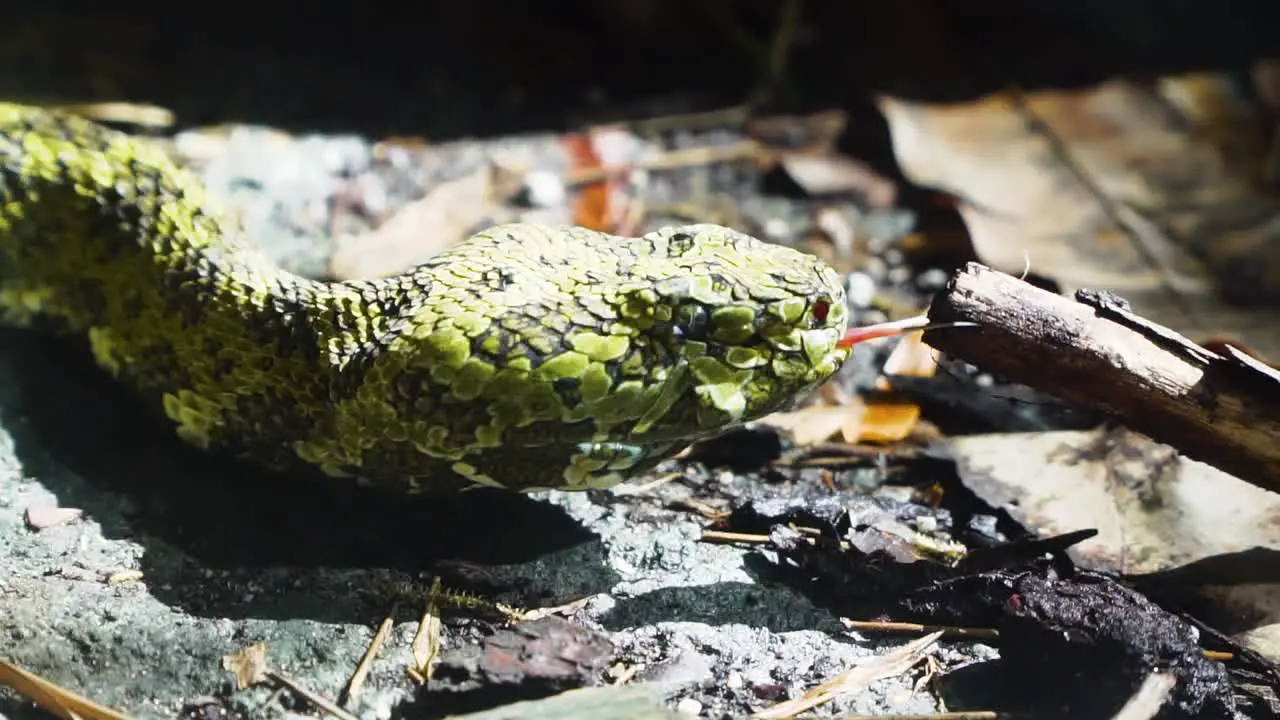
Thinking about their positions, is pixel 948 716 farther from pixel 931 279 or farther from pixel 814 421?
pixel 931 279

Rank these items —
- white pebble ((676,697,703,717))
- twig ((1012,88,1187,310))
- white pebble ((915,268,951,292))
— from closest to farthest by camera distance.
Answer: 1. white pebble ((676,697,703,717))
2. twig ((1012,88,1187,310))
3. white pebble ((915,268,951,292))

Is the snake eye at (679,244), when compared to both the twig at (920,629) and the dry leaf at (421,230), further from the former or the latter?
the dry leaf at (421,230)

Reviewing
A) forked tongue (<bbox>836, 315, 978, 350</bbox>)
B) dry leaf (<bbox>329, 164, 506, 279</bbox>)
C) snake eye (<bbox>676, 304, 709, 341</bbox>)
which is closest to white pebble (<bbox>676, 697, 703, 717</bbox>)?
snake eye (<bbox>676, 304, 709, 341</bbox>)

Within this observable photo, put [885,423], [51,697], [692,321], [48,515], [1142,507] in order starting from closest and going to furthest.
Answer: [51,697] → [692,321] → [48,515] → [1142,507] → [885,423]

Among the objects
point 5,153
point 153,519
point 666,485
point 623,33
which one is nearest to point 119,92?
point 5,153

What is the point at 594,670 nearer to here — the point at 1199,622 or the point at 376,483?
the point at 376,483

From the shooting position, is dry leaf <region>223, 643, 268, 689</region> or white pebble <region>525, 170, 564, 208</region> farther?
white pebble <region>525, 170, 564, 208</region>

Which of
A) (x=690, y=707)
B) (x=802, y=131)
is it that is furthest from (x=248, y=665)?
(x=802, y=131)

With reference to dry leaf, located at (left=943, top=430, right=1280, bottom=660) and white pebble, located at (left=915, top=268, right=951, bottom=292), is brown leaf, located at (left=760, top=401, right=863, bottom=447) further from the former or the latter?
white pebble, located at (left=915, top=268, right=951, bottom=292)
